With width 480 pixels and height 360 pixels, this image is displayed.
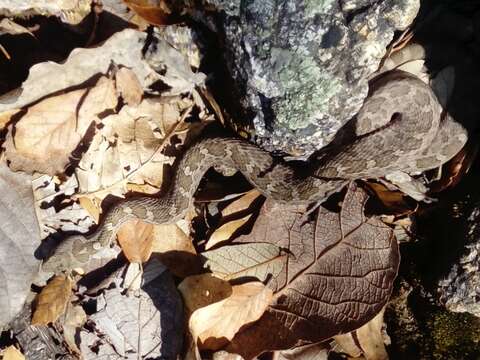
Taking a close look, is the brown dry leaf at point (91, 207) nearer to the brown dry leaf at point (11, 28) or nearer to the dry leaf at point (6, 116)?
the dry leaf at point (6, 116)

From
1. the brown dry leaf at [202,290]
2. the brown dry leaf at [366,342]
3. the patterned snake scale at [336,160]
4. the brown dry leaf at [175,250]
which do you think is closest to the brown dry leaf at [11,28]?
the patterned snake scale at [336,160]

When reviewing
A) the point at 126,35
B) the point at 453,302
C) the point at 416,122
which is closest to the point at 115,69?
the point at 126,35

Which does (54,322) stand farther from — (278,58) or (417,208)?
(417,208)

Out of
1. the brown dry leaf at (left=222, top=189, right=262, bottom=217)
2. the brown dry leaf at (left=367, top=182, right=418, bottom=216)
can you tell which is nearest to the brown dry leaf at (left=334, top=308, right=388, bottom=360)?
the brown dry leaf at (left=367, top=182, right=418, bottom=216)

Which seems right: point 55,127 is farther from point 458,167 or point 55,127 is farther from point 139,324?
point 458,167

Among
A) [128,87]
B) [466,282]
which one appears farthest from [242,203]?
[466,282]

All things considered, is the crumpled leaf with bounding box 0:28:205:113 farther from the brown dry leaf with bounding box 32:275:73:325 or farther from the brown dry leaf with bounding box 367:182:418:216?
the brown dry leaf with bounding box 367:182:418:216
